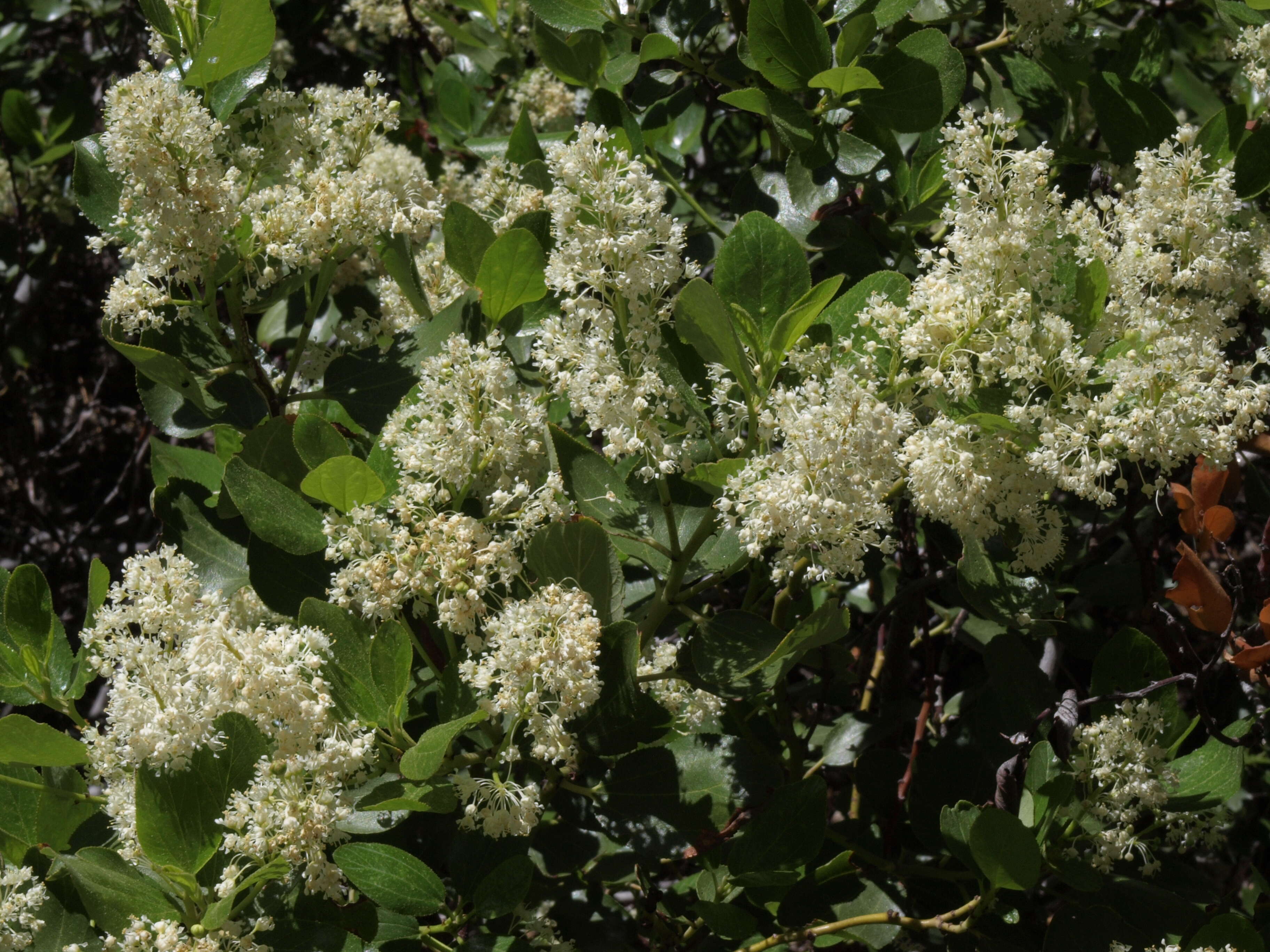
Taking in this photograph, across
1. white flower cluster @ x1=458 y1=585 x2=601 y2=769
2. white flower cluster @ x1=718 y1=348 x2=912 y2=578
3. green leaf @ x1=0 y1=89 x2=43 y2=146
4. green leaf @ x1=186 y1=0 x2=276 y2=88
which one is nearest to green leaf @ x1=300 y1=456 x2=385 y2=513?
white flower cluster @ x1=458 y1=585 x2=601 y2=769

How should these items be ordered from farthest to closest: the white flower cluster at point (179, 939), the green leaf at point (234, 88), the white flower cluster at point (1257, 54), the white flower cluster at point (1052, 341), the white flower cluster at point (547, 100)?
the white flower cluster at point (547, 100) < the white flower cluster at point (1257, 54) < the green leaf at point (234, 88) < the white flower cluster at point (1052, 341) < the white flower cluster at point (179, 939)

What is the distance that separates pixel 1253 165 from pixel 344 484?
4.93ft

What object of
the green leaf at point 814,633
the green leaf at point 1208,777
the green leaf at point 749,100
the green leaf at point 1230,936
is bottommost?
the green leaf at point 1230,936

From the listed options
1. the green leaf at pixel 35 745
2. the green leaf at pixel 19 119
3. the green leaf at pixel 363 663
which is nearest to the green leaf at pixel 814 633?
the green leaf at pixel 363 663

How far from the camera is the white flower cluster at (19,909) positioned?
140cm

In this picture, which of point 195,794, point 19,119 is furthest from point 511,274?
point 19,119

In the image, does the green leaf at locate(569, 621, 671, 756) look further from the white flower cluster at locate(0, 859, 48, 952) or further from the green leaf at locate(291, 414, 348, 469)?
the white flower cluster at locate(0, 859, 48, 952)

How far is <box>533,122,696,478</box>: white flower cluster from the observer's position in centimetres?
135

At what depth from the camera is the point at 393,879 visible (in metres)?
1.35

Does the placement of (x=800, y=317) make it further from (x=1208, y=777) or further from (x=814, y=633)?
(x=1208, y=777)

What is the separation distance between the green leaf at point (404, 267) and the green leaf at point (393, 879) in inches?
33.7

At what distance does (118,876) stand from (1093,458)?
4.34 ft

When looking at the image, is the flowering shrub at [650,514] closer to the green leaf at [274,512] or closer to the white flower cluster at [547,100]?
the green leaf at [274,512]

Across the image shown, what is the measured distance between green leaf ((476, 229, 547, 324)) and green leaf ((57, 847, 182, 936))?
2.90 feet
